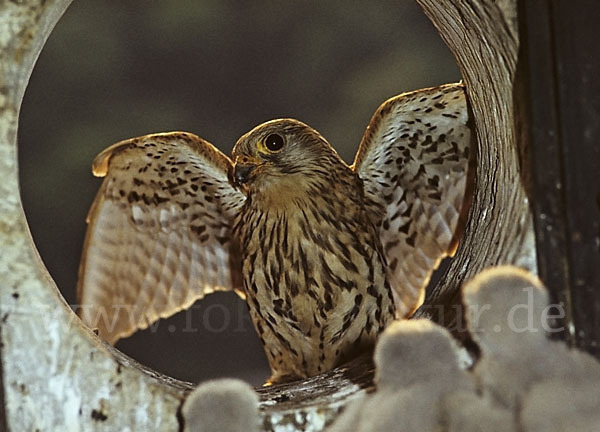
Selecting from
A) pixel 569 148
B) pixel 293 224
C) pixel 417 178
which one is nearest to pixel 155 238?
pixel 293 224

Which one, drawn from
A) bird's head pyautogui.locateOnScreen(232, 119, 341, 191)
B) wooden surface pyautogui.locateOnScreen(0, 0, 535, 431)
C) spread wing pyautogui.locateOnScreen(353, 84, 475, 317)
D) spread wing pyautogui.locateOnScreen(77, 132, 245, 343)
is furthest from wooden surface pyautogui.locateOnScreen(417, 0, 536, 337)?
spread wing pyautogui.locateOnScreen(77, 132, 245, 343)

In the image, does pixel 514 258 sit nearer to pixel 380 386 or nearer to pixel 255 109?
pixel 380 386

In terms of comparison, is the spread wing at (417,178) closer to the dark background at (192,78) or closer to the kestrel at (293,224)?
the kestrel at (293,224)

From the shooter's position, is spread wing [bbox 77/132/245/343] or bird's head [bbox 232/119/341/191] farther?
spread wing [bbox 77/132/245/343]

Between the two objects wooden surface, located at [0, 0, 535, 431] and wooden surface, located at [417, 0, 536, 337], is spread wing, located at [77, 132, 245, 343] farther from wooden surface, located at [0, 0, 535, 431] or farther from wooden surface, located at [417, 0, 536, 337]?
wooden surface, located at [0, 0, 535, 431]

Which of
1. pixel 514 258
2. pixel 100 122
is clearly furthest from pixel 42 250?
pixel 514 258

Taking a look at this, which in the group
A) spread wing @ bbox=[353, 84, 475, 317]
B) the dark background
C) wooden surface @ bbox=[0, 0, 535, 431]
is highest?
the dark background

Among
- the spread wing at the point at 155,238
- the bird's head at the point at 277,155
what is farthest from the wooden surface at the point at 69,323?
the spread wing at the point at 155,238
